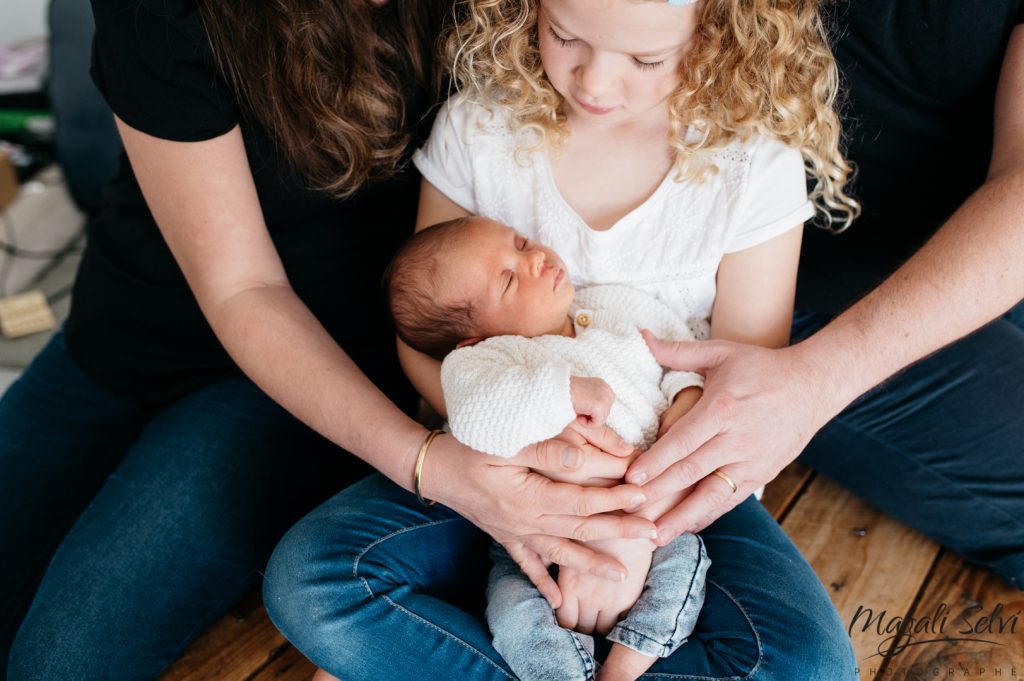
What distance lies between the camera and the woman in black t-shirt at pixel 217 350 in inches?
50.2

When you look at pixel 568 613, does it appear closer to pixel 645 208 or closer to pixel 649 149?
pixel 645 208

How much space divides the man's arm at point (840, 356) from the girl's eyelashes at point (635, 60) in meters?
0.41

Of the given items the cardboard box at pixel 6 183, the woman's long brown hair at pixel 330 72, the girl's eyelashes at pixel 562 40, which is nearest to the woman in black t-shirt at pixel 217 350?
the woman's long brown hair at pixel 330 72

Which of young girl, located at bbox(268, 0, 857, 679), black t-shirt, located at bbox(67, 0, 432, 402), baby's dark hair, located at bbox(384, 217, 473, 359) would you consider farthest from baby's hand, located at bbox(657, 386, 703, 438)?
black t-shirt, located at bbox(67, 0, 432, 402)

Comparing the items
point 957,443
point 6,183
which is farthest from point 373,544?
point 6,183

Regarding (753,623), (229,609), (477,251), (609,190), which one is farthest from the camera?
(229,609)

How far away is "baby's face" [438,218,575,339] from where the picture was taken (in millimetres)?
1289

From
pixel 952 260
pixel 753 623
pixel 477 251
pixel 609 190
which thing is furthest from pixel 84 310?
pixel 952 260

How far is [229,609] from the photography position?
61.1 inches

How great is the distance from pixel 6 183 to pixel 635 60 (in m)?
2.50

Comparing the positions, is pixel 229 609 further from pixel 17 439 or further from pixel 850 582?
pixel 850 582

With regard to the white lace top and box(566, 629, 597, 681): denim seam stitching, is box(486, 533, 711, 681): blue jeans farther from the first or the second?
the white lace top

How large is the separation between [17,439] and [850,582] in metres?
1.56

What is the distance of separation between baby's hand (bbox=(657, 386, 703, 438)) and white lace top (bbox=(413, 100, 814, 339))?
185mm
